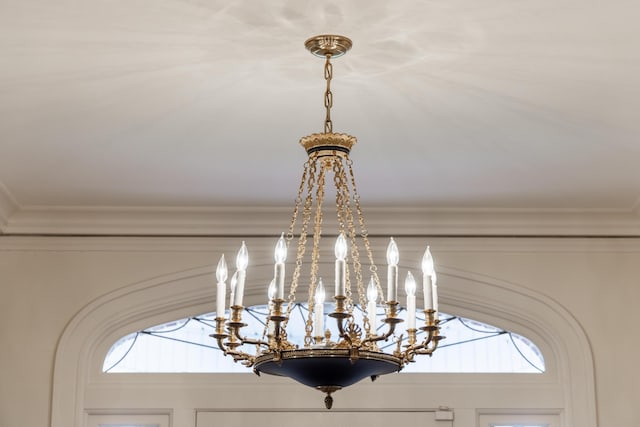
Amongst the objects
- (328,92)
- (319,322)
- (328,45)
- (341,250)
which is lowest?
(319,322)

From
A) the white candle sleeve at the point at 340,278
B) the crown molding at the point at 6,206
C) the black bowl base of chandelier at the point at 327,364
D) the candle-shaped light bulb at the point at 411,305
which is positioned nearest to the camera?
the white candle sleeve at the point at 340,278

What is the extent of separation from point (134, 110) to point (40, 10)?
0.86m

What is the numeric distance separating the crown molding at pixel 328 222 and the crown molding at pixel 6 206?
0.01 metres

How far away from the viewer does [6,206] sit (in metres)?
5.16

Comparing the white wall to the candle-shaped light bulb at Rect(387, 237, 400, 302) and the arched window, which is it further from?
the candle-shaped light bulb at Rect(387, 237, 400, 302)

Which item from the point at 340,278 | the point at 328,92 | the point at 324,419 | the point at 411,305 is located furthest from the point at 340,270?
the point at 324,419

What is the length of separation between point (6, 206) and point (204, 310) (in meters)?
1.17

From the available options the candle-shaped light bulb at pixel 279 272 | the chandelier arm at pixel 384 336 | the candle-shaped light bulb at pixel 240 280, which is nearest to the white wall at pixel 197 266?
the candle-shaped light bulb at pixel 240 280

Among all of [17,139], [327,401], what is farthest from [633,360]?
[17,139]

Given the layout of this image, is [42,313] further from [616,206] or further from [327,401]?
[616,206]

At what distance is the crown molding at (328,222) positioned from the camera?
5289 millimetres

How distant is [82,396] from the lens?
201 inches

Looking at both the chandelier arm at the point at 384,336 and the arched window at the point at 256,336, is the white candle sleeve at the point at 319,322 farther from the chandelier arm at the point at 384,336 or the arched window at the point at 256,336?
the arched window at the point at 256,336

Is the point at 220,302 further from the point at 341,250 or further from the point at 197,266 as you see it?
the point at 197,266
